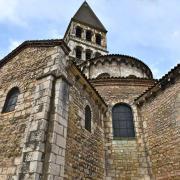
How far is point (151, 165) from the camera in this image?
8.73 meters

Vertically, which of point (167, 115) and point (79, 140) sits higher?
point (167, 115)

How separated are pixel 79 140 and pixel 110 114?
3.42 m

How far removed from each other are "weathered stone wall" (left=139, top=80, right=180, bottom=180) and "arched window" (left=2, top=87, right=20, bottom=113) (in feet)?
19.1

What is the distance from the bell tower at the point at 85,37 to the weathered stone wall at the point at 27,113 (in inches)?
570

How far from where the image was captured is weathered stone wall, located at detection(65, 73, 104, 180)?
6479mm

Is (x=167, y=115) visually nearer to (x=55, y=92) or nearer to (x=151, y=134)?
(x=151, y=134)

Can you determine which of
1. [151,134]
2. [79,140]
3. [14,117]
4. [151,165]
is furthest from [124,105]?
[14,117]

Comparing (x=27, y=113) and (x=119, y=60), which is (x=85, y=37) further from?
(x=27, y=113)

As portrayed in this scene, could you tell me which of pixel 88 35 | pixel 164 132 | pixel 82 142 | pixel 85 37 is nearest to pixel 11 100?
pixel 82 142

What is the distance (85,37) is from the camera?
83.9 feet

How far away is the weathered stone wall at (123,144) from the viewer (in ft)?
28.7

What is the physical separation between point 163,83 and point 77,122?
167 inches

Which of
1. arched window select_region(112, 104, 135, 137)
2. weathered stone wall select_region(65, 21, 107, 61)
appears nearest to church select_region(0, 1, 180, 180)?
arched window select_region(112, 104, 135, 137)

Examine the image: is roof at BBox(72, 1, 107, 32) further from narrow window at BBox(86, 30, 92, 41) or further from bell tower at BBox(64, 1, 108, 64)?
narrow window at BBox(86, 30, 92, 41)
